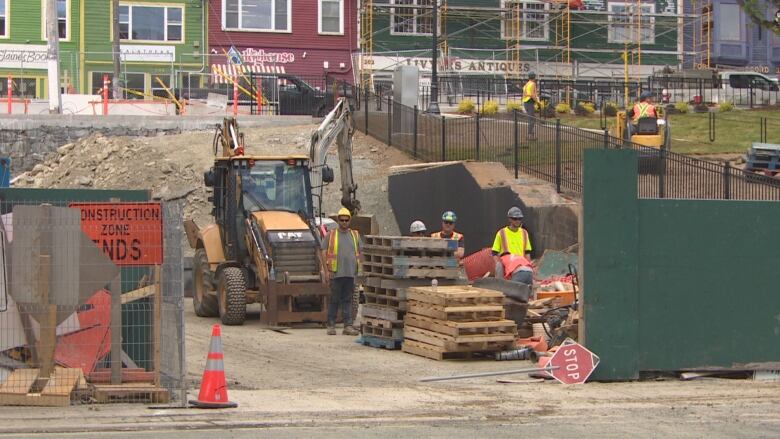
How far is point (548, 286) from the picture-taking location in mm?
20156

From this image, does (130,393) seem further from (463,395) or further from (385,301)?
(385,301)

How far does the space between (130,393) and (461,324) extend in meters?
5.20

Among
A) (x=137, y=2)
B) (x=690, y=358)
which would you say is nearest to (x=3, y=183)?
(x=690, y=358)

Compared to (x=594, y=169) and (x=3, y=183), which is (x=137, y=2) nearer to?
(x=3, y=183)

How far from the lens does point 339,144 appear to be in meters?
24.6

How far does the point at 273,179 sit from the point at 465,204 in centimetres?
719

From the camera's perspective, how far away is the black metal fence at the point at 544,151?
938 inches

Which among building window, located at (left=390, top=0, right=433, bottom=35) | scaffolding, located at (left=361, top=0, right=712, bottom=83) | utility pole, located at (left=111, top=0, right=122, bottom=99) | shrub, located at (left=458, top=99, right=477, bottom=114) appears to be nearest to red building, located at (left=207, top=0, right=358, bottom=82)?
scaffolding, located at (left=361, top=0, right=712, bottom=83)

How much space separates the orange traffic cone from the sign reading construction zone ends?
3.30 ft

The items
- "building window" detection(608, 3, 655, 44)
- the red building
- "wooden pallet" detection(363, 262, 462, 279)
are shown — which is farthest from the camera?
"building window" detection(608, 3, 655, 44)

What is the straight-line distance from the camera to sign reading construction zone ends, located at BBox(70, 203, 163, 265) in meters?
11.7

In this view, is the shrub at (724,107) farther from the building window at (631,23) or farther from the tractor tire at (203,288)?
the tractor tire at (203,288)

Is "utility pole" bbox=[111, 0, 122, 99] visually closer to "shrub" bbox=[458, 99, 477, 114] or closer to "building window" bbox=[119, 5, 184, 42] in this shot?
"building window" bbox=[119, 5, 184, 42]

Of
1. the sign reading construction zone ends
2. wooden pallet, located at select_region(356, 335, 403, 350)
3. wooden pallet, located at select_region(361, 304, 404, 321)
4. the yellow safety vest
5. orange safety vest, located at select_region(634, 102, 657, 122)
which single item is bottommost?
wooden pallet, located at select_region(356, 335, 403, 350)
